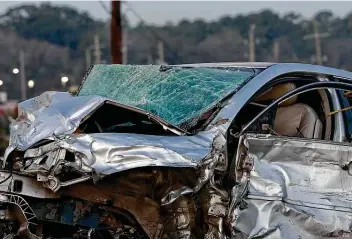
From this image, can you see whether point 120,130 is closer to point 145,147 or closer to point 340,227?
point 145,147

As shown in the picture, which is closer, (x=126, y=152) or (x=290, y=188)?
(x=126, y=152)

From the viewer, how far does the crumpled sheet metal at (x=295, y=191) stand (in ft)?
19.0

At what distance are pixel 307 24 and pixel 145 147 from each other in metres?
78.1

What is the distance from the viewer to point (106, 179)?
550cm

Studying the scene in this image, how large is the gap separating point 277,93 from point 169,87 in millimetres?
839

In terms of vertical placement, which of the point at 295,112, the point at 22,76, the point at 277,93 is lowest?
the point at 22,76

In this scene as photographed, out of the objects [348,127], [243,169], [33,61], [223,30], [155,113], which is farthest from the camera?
[223,30]

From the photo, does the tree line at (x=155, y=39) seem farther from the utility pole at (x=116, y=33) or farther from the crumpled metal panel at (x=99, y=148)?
the crumpled metal panel at (x=99, y=148)

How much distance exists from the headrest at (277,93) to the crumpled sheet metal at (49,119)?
1.30m

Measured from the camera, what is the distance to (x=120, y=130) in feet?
19.6

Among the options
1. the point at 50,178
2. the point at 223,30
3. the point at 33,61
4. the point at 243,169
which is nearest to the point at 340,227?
the point at 243,169

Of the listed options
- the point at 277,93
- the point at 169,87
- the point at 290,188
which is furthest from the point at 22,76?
the point at 290,188

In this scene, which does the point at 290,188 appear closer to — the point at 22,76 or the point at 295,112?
the point at 295,112

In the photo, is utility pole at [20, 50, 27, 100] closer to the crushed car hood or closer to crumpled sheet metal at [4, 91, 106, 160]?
crumpled sheet metal at [4, 91, 106, 160]
